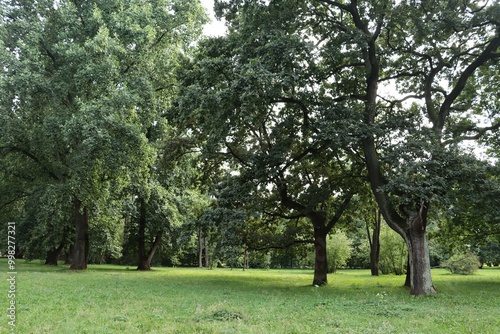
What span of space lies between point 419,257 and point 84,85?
2020 cm

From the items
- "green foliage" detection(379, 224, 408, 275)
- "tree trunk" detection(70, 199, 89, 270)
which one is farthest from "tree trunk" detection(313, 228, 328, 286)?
"green foliage" detection(379, 224, 408, 275)

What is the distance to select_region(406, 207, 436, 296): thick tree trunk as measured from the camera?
48.4ft

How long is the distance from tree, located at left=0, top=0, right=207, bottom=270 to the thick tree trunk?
1488 centimetres

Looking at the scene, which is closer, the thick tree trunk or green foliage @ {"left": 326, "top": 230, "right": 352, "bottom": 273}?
the thick tree trunk

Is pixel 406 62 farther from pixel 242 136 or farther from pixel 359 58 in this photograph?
pixel 242 136

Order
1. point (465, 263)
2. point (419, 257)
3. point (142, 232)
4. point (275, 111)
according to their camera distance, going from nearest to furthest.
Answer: point (419, 257) < point (275, 111) < point (142, 232) < point (465, 263)

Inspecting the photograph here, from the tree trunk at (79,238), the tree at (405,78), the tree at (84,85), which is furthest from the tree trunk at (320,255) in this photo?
the tree trunk at (79,238)

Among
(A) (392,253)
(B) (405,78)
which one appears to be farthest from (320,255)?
(A) (392,253)

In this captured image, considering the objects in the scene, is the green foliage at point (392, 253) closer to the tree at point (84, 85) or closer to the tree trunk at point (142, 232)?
the tree trunk at point (142, 232)

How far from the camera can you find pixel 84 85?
22250 millimetres

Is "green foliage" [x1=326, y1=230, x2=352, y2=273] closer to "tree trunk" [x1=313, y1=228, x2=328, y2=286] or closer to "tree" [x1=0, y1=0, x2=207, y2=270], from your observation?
"tree trunk" [x1=313, y1=228, x2=328, y2=286]

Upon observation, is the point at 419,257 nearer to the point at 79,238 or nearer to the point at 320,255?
the point at 320,255

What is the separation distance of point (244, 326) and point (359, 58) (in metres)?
13.8

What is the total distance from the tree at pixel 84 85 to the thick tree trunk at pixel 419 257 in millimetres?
14881
